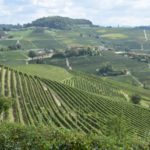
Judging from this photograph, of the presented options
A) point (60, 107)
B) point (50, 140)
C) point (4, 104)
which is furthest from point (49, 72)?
point (50, 140)

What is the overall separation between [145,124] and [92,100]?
1765 cm

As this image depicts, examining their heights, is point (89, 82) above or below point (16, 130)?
below

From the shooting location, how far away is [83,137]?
29406mm

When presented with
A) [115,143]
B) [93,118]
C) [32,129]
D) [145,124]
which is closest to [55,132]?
[32,129]

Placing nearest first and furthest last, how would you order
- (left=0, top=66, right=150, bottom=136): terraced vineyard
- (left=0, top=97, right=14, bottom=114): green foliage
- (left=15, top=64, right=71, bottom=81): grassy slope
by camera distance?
1. (left=0, top=97, right=14, bottom=114): green foliage
2. (left=0, top=66, right=150, bottom=136): terraced vineyard
3. (left=15, top=64, right=71, bottom=81): grassy slope

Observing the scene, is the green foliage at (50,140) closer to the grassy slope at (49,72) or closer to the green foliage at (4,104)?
the green foliage at (4,104)

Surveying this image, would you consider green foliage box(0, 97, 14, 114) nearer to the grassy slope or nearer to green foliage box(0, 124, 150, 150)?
green foliage box(0, 124, 150, 150)

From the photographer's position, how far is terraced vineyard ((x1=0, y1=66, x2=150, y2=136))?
8294 cm

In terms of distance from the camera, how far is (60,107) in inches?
3898

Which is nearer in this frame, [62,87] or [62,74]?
[62,87]

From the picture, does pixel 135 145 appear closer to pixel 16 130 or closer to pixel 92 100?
pixel 16 130

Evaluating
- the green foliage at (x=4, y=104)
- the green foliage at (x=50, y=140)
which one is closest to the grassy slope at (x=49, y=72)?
the green foliage at (x=4, y=104)

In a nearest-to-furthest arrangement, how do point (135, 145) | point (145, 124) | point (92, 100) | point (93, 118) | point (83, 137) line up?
point (83, 137)
point (135, 145)
point (93, 118)
point (145, 124)
point (92, 100)

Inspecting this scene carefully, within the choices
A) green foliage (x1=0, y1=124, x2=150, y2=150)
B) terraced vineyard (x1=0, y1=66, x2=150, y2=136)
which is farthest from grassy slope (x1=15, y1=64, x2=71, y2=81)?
green foliage (x1=0, y1=124, x2=150, y2=150)
